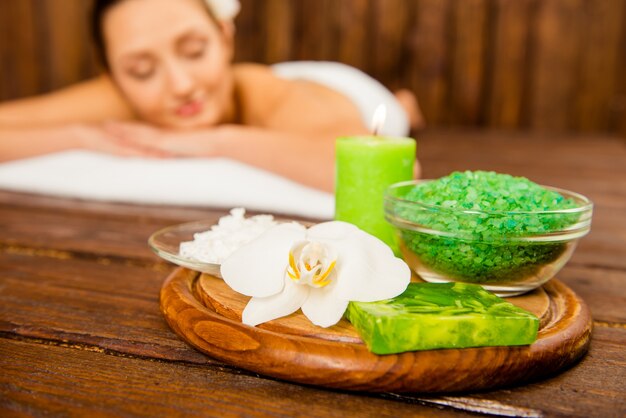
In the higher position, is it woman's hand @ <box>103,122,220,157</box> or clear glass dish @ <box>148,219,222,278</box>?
clear glass dish @ <box>148,219,222,278</box>

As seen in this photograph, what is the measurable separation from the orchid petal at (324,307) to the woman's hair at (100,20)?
61.4 inches

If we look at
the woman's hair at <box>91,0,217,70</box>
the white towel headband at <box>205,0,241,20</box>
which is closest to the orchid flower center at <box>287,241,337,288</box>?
the woman's hair at <box>91,0,217,70</box>

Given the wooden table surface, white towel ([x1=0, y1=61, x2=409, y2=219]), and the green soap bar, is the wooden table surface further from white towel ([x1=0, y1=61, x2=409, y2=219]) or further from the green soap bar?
white towel ([x1=0, y1=61, x2=409, y2=219])

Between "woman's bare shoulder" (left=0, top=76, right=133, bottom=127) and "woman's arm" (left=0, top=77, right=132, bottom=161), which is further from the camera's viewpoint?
"woman's bare shoulder" (left=0, top=76, right=133, bottom=127)

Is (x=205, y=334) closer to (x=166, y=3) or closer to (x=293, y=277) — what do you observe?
(x=293, y=277)

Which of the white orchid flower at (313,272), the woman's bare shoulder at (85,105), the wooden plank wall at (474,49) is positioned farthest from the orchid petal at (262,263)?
the wooden plank wall at (474,49)

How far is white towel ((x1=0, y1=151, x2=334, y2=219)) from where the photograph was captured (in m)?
1.49

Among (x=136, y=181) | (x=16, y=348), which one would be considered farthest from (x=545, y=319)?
(x=136, y=181)

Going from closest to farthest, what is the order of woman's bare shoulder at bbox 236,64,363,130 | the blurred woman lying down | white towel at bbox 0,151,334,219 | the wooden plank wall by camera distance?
white towel at bbox 0,151,334,219 < the blurred woman lying down < woman's bare shoulder at bbox 236,64,363,130 < the wooden plank wall

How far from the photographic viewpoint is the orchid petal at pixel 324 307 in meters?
0.64

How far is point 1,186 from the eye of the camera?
1.70 m

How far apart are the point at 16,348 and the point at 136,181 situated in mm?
965

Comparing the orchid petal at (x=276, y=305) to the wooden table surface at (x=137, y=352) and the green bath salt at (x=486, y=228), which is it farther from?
the green bath salt at (x=486, y=228)

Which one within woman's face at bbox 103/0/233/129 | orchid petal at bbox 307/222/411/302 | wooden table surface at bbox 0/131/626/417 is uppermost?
woman's face at bbox 103/0/233/129
